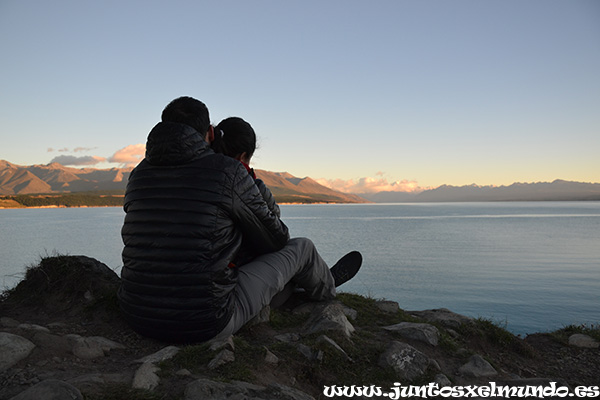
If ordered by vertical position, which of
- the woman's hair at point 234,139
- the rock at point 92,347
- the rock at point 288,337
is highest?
the woman's hair at point 234,139

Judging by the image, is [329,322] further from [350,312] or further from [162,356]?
[162,356]

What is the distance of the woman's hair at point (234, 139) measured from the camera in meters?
4.45

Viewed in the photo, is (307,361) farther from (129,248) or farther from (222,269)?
(129,248)

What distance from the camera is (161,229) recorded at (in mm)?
3373

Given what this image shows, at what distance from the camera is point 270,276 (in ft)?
14.2

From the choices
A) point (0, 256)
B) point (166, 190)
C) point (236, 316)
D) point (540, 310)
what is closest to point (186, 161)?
point (166, 190)

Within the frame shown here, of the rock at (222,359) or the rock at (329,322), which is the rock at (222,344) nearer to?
the rock at (222,359)

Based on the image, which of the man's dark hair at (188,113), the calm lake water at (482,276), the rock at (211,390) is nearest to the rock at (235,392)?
the rock at (211,390)

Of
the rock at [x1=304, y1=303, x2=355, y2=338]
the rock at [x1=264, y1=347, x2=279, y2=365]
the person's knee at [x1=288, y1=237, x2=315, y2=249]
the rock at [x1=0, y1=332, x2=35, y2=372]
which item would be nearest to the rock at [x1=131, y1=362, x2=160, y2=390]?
the rock at [x1=264, y1=347, x2=279, y2=365]

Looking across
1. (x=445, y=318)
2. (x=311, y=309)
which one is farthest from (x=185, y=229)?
(x=445, y=318)

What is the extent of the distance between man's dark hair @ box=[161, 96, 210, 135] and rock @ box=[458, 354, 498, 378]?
3760 millimetres

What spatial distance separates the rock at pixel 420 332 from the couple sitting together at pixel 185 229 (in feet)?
7.40

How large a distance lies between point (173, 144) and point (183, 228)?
29.0 inches

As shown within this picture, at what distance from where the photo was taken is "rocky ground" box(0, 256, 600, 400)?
2906 mm
